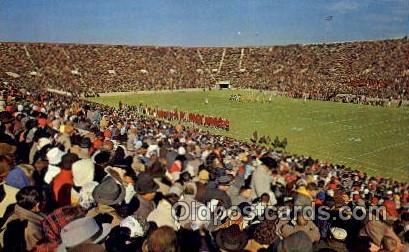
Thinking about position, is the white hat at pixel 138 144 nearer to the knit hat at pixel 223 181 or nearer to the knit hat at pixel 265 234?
the knit hat at pixel 223 181

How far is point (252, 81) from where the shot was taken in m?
54.0

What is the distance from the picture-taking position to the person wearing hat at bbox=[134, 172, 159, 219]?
16.6 ft

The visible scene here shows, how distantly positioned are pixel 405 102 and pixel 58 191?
34.8 metres

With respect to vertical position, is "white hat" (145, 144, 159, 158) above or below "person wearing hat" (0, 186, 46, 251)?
below

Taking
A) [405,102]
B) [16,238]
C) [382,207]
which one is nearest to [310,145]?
[382,207]

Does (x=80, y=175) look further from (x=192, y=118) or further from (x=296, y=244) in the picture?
(x=192, y=118)

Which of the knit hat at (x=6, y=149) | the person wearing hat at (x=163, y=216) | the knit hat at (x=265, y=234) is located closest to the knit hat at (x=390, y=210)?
the knit hat at (x=265, y=234)

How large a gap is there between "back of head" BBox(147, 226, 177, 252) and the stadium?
0.04ft

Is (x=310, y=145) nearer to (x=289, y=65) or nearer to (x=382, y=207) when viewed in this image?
(x=382, y=207)

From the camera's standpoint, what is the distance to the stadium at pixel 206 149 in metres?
4.57

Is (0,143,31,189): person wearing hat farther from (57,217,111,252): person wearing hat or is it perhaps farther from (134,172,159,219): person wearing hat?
(57,217,111,252): person wearing hat

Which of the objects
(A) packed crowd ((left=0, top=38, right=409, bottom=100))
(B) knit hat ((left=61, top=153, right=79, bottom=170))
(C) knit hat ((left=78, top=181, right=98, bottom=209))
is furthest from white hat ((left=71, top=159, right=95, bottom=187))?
(A) packed crowd ((left=0, top=38, right=409, bottom=100))

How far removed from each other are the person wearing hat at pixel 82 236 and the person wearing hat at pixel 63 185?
192 centimetres

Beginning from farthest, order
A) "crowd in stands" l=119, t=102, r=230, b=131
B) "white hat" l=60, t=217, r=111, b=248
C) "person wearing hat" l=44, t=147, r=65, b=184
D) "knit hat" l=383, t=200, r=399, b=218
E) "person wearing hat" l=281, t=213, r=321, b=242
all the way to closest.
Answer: "crowd in stands" l=119, t=102, r=230, b=131
"knit hat" l=383, t=200, r=399, b=218
"person wearing hat" l=44, t=147, r=65, b=184
"person wearing hat" l=281, t=213, r=321, b=242
"white hat" l=60, t=217, r=111, b=248
